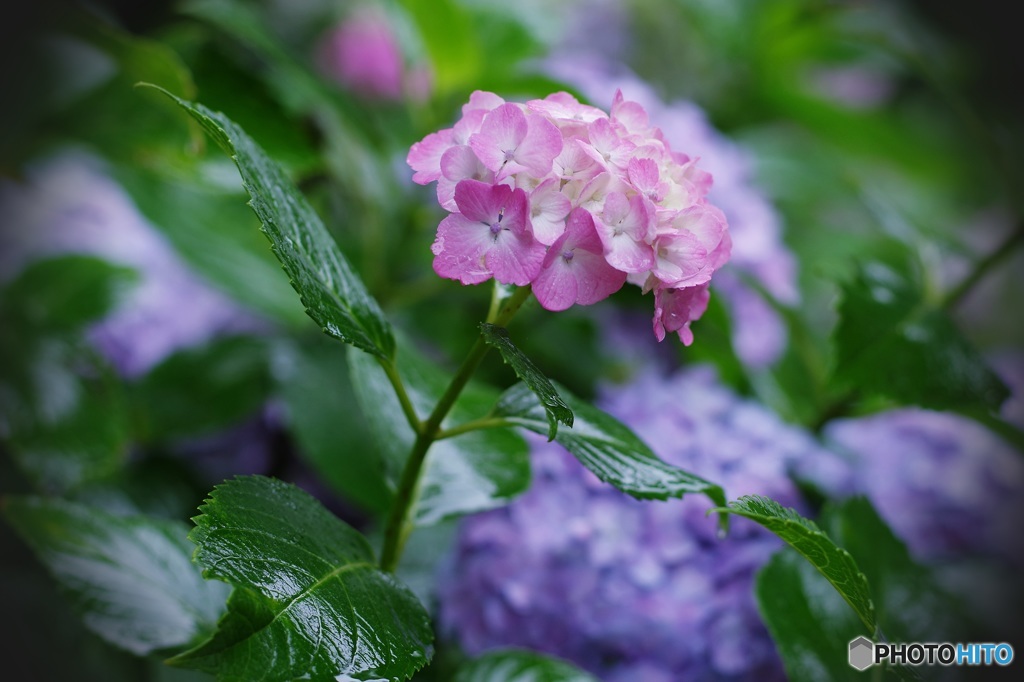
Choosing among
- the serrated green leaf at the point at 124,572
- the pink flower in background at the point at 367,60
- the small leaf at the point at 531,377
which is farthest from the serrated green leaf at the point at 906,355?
the pink flower in background at the point at 367,60

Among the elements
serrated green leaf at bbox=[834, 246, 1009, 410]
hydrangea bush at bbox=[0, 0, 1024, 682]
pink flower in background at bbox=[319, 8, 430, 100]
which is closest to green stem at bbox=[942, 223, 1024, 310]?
hydrangea bush at bbox=[0, 0, 1024, 682]

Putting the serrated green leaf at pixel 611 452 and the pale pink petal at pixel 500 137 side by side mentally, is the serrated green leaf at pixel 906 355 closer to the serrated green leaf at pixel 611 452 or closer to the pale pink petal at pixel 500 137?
the serrated green leaf at pixel 611 452

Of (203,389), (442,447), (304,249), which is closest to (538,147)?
(304,249)

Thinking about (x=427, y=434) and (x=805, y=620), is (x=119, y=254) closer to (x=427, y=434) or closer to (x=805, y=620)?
(x=427, y=434)

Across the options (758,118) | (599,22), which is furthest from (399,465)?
(599,22)

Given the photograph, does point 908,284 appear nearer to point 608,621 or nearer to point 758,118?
point 608,621
